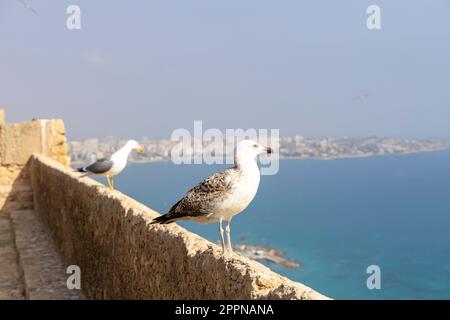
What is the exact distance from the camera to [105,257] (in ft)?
20.4

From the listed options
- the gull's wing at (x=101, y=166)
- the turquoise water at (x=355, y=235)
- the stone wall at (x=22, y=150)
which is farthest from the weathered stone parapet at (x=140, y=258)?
the turquoise water at (x=355, y=235)

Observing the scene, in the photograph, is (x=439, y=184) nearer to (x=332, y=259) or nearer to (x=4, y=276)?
(x=332, y=259)

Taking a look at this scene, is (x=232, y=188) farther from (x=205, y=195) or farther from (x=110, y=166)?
(x=110, y=166)

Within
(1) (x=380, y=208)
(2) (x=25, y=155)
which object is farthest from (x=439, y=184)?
(2) (x=25, y=155)

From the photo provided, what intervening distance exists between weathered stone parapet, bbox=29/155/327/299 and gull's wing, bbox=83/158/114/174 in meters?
0.24

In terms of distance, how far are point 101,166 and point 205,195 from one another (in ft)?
14.8

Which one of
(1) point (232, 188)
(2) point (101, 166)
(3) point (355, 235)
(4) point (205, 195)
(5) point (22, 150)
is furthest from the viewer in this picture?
(3) point (355, 235)

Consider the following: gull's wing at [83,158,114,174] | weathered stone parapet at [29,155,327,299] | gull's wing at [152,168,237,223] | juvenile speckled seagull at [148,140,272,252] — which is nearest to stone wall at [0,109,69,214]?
weathered stone parapet at [29,155,327,299]

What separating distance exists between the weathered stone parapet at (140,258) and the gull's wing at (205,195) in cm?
25

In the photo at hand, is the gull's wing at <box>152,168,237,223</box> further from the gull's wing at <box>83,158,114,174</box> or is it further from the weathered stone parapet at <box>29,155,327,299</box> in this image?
the gull's wing at <box>83,158,114,174</box>

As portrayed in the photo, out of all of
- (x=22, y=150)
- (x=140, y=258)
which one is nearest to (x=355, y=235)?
(x=22, y=150)

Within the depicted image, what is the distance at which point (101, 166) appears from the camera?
771cm

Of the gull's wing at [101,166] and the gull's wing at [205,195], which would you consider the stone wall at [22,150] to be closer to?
the gull's wing at [101,166]

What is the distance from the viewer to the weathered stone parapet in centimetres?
301
